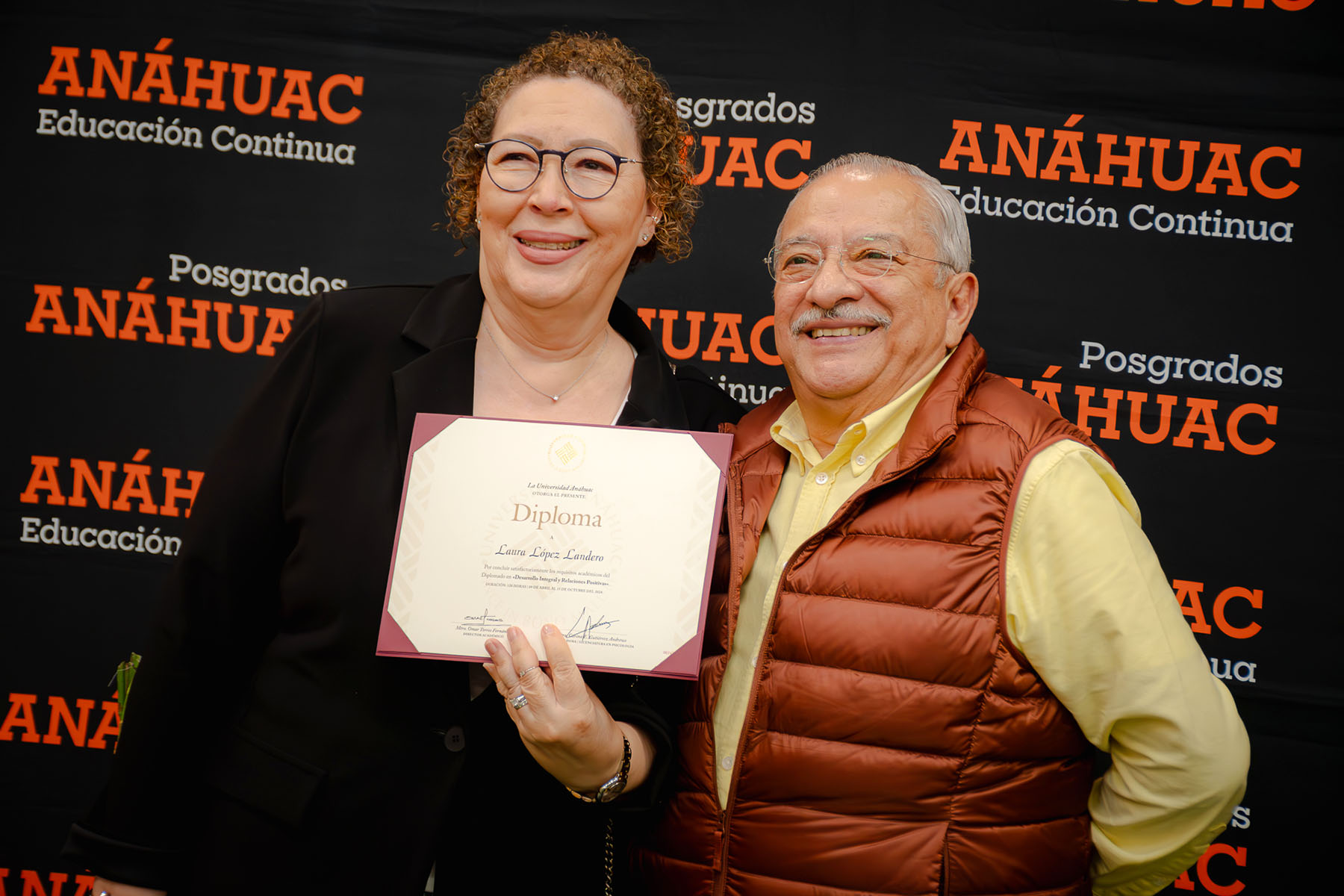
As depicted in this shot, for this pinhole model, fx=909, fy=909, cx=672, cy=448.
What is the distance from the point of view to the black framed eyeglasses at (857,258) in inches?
69.5

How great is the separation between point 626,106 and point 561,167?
212 millimetres

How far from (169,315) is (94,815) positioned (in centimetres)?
158

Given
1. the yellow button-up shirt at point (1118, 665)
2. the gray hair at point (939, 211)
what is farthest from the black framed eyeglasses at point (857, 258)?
the yellow button-up shirt at point (1118, 665)

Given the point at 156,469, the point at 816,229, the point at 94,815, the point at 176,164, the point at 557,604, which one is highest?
the point at 176,164

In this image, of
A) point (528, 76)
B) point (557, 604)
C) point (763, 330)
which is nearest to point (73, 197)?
point (528, 76)

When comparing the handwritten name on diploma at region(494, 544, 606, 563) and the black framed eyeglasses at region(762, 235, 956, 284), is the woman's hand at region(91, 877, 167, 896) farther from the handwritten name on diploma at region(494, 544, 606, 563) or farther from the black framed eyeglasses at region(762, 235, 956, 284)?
the black framed eyeglasses at region(762, 235, 956, 284)

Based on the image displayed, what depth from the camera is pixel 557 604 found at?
148cm

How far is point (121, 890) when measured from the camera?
1.63 metres

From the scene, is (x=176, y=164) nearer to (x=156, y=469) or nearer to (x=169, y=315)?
(x=169, y=315)

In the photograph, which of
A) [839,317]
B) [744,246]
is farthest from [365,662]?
[744,246]

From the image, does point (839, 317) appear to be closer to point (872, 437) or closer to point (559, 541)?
point (872, 437)

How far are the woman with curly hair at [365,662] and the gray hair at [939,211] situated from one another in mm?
473

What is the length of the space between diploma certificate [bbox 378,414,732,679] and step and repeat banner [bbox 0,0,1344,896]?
3.67 feet
